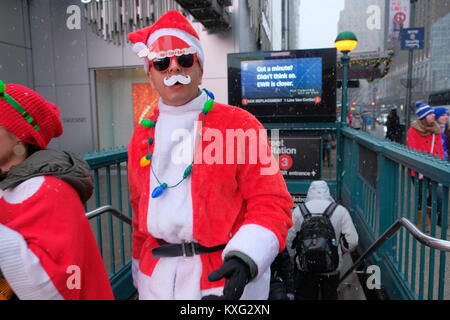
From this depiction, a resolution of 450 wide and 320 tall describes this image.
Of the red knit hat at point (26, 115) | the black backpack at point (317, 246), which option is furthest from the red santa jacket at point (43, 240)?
the black backpack at point (317, 246)

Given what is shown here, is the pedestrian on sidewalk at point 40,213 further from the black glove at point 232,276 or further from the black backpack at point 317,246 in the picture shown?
the black backpack at point 317,246

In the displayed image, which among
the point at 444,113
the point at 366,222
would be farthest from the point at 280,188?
the point at 444,113

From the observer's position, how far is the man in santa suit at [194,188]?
A: 1533 mm

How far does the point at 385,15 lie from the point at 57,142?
17315 mm

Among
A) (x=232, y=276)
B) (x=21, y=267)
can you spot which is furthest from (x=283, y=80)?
(x=21, y=267)

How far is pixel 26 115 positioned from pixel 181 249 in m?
0.80

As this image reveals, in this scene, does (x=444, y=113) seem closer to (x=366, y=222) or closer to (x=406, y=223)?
(x=366, y=222)

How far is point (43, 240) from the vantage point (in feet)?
4.04

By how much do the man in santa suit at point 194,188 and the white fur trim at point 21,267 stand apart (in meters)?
0.49

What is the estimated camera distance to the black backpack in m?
3.22

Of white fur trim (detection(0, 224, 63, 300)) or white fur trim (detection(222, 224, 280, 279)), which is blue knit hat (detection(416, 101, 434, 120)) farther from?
white fur trim (detection(0, 224, 63, 300))

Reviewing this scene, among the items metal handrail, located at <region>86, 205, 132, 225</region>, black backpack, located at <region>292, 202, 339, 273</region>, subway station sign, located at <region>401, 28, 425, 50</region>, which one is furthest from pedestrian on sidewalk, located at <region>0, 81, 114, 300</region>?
subway station sign, located at <region>401, 28, 425, 50</region>

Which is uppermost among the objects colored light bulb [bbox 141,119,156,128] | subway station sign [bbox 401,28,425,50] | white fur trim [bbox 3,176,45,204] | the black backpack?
subway station sign [bbox 401,28,425,50]
